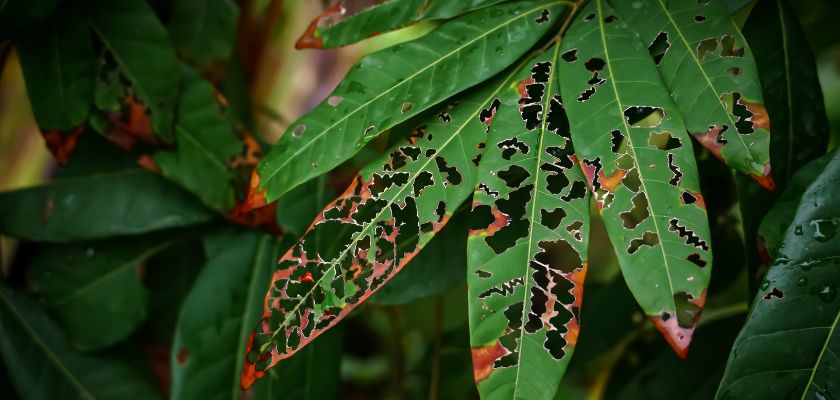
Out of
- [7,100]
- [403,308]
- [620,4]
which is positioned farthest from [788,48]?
[7,100]

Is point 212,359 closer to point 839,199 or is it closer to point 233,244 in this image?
point 233,244

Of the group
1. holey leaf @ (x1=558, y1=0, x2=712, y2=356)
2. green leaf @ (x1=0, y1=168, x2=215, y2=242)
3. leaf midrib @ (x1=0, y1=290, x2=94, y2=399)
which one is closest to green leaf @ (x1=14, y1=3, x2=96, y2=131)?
green leaf @ (x1=0, y1=168, x2=215, y2=242)

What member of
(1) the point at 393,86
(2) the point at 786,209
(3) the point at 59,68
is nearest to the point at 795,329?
(2) the point at 786,209

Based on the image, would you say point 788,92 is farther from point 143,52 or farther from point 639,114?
point 143,52

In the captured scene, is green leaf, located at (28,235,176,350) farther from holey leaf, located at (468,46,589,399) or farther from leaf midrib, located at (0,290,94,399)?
holey leaf, located at (468,46,589,399)

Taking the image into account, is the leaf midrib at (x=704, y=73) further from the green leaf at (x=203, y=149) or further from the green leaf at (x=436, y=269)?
the green leaf at (x=203, y=149)

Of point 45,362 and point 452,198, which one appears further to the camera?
point 45,362

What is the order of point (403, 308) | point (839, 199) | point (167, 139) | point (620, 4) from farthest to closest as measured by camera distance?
point (403, 308) → point (167, 139) → point (620, 4) → point (839, 199)
